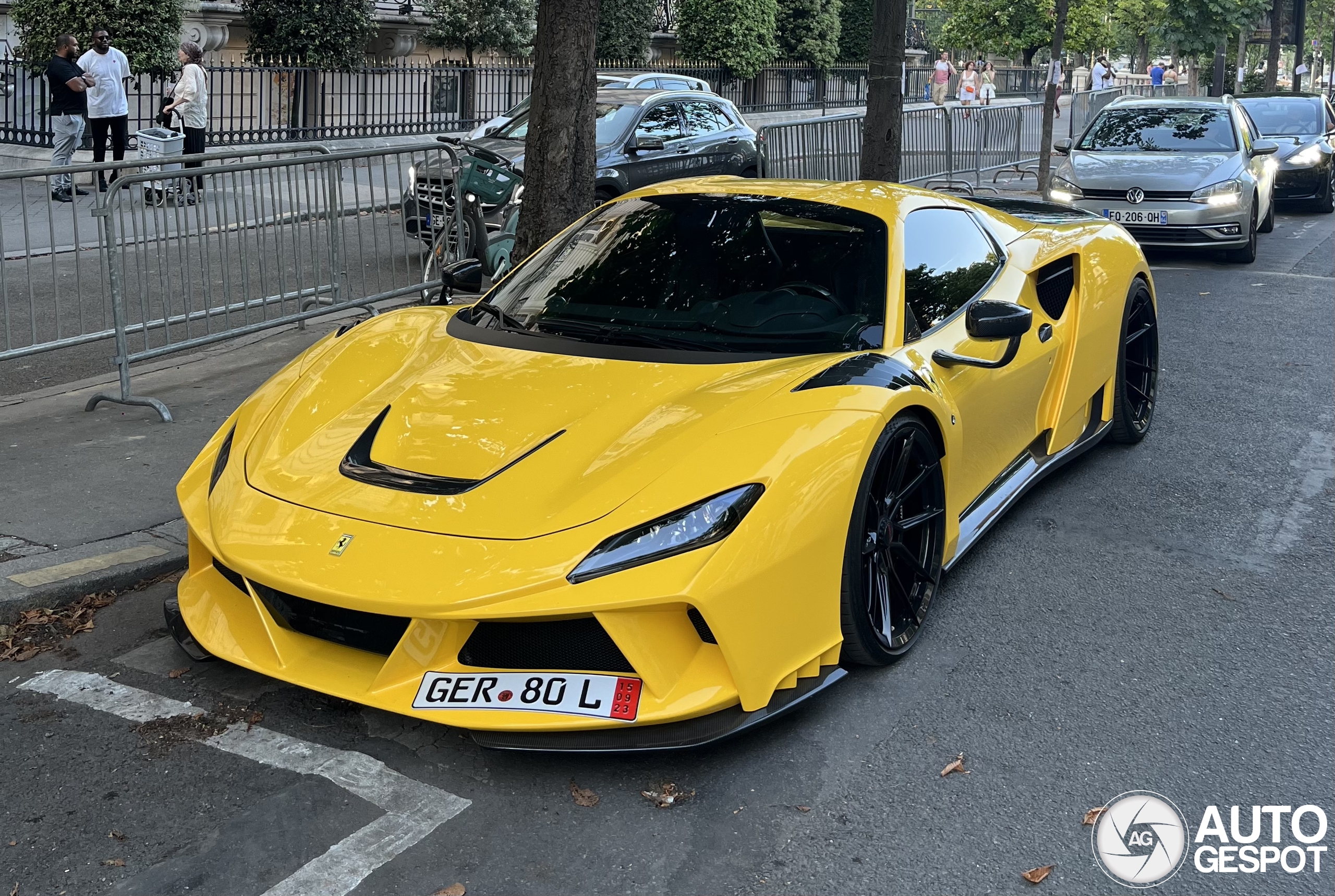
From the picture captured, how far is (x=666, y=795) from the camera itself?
10.5 ft

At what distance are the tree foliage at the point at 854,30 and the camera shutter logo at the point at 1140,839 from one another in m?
39.6

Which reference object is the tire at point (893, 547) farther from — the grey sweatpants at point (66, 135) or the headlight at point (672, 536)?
the grey sweatpants at point (66, 135)

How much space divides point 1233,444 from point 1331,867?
12.6 feet

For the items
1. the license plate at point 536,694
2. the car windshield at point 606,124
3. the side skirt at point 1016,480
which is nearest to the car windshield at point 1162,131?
the car windshield at point 606,124

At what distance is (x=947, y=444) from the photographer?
13.6 feet

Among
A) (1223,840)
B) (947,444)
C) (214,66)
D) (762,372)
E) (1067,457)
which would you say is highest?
(214,66)

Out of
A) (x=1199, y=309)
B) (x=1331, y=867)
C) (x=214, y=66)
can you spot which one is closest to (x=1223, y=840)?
(x=1331, y=867)

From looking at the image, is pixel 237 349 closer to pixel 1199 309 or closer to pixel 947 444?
pixel 947 444

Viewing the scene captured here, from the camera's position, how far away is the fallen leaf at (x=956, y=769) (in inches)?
131

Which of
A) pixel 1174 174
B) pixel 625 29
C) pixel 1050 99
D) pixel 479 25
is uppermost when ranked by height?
pixel 625 29

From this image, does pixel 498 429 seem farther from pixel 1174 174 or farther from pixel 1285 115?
pixel 1285 115

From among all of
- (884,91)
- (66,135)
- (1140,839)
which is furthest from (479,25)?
(1140,839)

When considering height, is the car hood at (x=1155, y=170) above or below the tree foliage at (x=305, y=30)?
below

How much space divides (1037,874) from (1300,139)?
17730 millimetres
